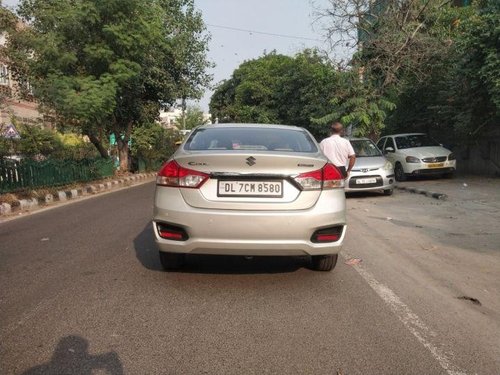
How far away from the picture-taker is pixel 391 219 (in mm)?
9344

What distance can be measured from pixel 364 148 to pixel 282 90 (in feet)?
79.7

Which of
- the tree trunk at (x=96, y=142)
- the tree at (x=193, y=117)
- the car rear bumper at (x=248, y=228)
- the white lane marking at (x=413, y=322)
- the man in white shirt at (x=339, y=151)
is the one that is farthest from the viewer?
the tree at (x=193, y=117)

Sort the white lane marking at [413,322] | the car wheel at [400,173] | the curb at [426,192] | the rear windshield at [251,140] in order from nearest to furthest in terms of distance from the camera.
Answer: the white lane marking at [413,322], the rear windshield at [251,140], the curb at [426,192], the car wheel at [400,173]

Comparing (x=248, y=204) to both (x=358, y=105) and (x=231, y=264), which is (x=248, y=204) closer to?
(x=231, y=264)

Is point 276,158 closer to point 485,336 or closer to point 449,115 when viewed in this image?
point 485,336

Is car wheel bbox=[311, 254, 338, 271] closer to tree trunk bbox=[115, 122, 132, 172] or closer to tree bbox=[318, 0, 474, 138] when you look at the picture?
tree bbox=[318, 0, 474, 138]

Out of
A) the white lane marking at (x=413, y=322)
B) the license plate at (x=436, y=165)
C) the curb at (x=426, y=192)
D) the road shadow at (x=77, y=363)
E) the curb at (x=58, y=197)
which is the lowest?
the curb at (x=58, y=197)

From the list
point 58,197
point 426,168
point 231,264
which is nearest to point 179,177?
point 231,264

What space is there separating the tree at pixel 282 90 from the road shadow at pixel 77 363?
18839 mm

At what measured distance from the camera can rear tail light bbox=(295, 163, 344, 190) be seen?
4.61 m

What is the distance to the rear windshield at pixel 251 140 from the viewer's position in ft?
17.0

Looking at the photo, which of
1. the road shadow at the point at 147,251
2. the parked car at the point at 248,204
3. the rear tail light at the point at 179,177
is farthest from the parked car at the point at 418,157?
the rear tail light at the point at 179,177

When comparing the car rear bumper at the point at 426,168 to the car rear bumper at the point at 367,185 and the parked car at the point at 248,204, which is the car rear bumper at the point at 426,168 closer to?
the car rear bumper at the point at 367,185

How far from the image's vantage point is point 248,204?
454 centimetres
